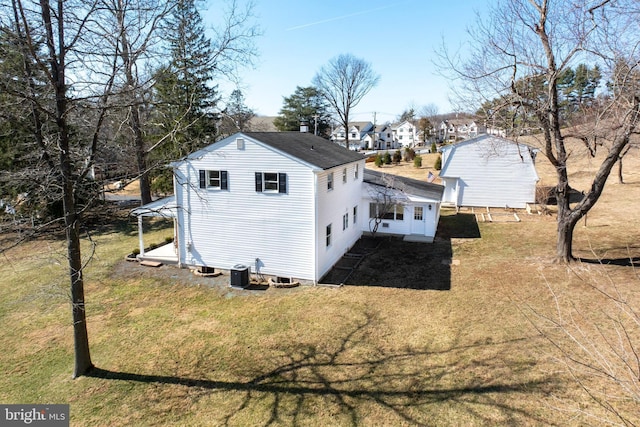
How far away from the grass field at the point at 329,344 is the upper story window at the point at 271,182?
3.89 meters

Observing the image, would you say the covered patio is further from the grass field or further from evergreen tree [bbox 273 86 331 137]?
evergreen tree [bbox 273 86 331 137]

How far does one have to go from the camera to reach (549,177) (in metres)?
36.4

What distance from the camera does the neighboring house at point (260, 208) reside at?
15242 mm

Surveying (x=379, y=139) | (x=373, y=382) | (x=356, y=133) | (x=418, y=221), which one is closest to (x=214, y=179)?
(x=373, y=382)

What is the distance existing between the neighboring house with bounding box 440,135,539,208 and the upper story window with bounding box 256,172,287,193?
54.9ft

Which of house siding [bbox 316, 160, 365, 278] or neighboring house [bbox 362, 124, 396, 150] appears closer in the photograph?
house siding [bbox 316, 160, 365, 278]

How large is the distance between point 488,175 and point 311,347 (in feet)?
70.6

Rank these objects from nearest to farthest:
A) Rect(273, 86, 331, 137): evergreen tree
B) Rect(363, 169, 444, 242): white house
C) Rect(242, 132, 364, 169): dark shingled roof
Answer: Rect(242, 132, 364, 169): dark shingled roof → Rect(363, 169, 444, 242): white house → Rect(273, 86, 331, 137): evergreen tree

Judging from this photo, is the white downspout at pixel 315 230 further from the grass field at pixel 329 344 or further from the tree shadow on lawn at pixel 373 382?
the tree shadow on lawn at pixel 373 382

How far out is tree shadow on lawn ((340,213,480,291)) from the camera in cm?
1541

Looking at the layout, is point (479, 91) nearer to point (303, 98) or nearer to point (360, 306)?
point (360, 306)

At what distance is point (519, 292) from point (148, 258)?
51.0 ft

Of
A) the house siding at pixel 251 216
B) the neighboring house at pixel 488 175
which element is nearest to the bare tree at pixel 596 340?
the house siding at pixel 251 216

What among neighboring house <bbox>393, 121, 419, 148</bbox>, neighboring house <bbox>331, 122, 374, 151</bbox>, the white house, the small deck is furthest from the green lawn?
neighboring house <bbox>393, 121, 419, 148</bbox>
